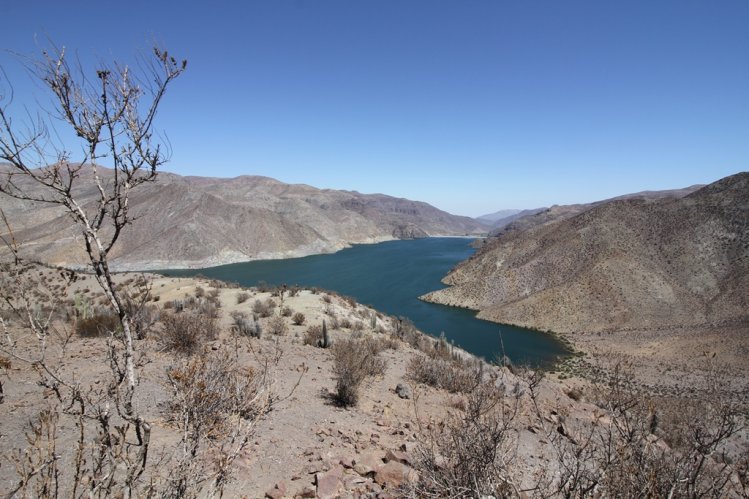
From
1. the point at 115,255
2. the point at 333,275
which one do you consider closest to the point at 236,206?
the point at 115,255

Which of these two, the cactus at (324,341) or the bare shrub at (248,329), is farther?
the cactus at (324,341)

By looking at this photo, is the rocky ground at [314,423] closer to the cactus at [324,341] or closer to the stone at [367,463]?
the stone at [367,463]

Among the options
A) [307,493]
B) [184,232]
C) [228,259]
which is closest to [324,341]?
[307,493]

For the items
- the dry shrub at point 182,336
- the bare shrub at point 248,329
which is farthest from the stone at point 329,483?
the bare shrub at point 248,329

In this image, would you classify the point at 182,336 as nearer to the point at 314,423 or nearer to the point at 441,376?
the point at 314,423

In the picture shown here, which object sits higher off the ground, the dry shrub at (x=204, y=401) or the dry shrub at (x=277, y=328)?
the dry shrub at (x=204, y=401)

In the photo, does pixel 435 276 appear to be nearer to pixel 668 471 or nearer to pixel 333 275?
pixel 333 275
